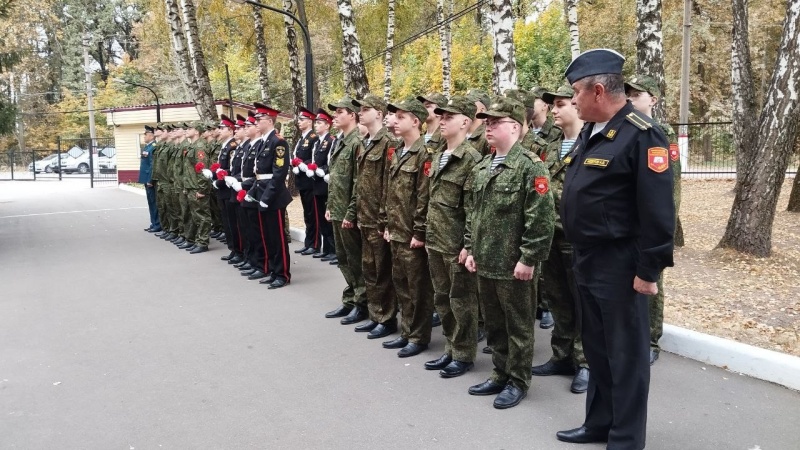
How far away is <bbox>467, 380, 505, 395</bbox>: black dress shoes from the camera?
13.4 feet

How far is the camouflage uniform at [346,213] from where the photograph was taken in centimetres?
582

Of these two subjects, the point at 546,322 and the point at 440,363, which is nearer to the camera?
the point at 440,363

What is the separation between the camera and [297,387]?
14.2 feet

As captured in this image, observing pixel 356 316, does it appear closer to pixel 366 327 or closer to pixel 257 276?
pixel 366 327

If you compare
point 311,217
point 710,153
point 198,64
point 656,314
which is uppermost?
point 198,64

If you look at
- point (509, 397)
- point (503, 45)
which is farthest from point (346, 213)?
point (503, 45)

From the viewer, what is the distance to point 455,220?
4320 mm

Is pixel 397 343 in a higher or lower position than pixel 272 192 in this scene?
lower

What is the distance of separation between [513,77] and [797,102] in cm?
325

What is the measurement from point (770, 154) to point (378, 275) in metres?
4.78

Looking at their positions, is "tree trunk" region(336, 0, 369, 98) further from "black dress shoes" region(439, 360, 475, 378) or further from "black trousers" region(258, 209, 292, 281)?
"black dress shoes" region(439, 360, 475, 378)

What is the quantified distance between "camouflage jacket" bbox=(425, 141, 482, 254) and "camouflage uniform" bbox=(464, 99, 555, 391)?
265mm

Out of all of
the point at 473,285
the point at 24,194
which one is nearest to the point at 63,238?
the point at 473,285

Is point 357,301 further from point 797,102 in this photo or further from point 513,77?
point 797,102
